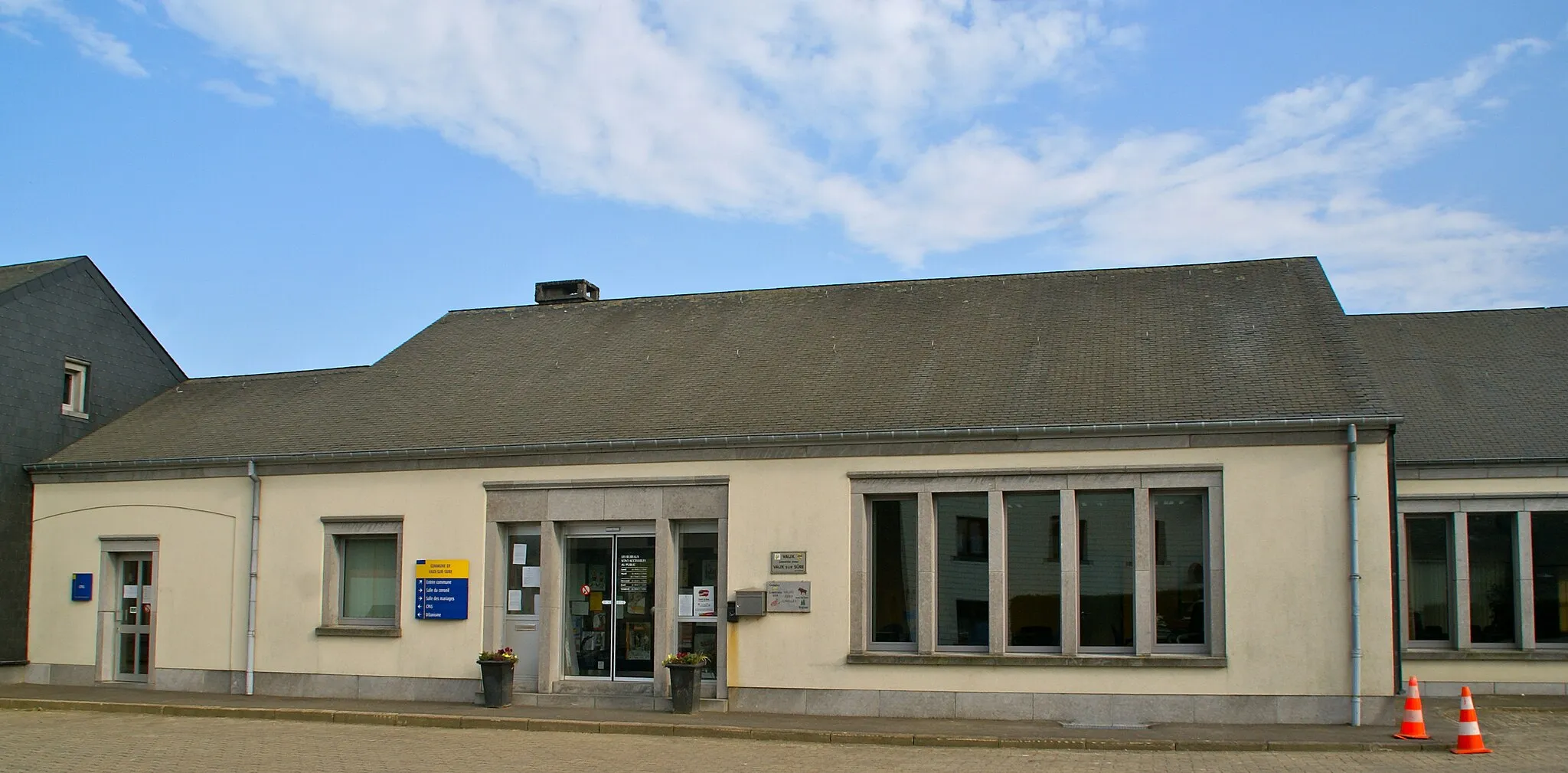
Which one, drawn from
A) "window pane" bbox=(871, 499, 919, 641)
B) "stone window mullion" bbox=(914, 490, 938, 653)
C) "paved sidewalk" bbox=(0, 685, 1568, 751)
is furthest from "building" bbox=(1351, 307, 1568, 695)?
"window pane" bbox=(871, 499, 919, 641)

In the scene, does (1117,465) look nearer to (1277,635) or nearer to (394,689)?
(1277,635)

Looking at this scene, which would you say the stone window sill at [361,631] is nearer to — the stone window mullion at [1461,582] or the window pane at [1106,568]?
the window pane at [1106,568]

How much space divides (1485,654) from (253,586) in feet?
61.8

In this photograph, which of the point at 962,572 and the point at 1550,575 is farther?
the point at 1550,575

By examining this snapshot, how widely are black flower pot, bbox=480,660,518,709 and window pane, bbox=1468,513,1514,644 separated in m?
14.7

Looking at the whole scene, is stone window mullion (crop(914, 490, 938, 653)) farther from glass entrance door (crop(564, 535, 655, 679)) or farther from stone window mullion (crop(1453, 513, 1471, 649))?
stone window mullion (crop(1453, 513, 1471, 649))

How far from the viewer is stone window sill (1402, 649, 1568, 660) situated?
2070cm

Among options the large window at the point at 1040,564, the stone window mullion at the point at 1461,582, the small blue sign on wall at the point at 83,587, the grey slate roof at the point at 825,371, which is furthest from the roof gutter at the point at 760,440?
the stone window mullion at the point at 1461,582

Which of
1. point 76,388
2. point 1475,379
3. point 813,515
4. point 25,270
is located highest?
point 25,270

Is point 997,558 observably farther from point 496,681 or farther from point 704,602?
point 496,681

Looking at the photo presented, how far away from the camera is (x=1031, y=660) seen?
17453mm

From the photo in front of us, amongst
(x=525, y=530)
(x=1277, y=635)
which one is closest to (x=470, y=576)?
(x=525, y=530)

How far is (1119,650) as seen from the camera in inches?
685

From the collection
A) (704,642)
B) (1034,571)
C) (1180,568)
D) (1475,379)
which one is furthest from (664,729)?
(1475,379)
